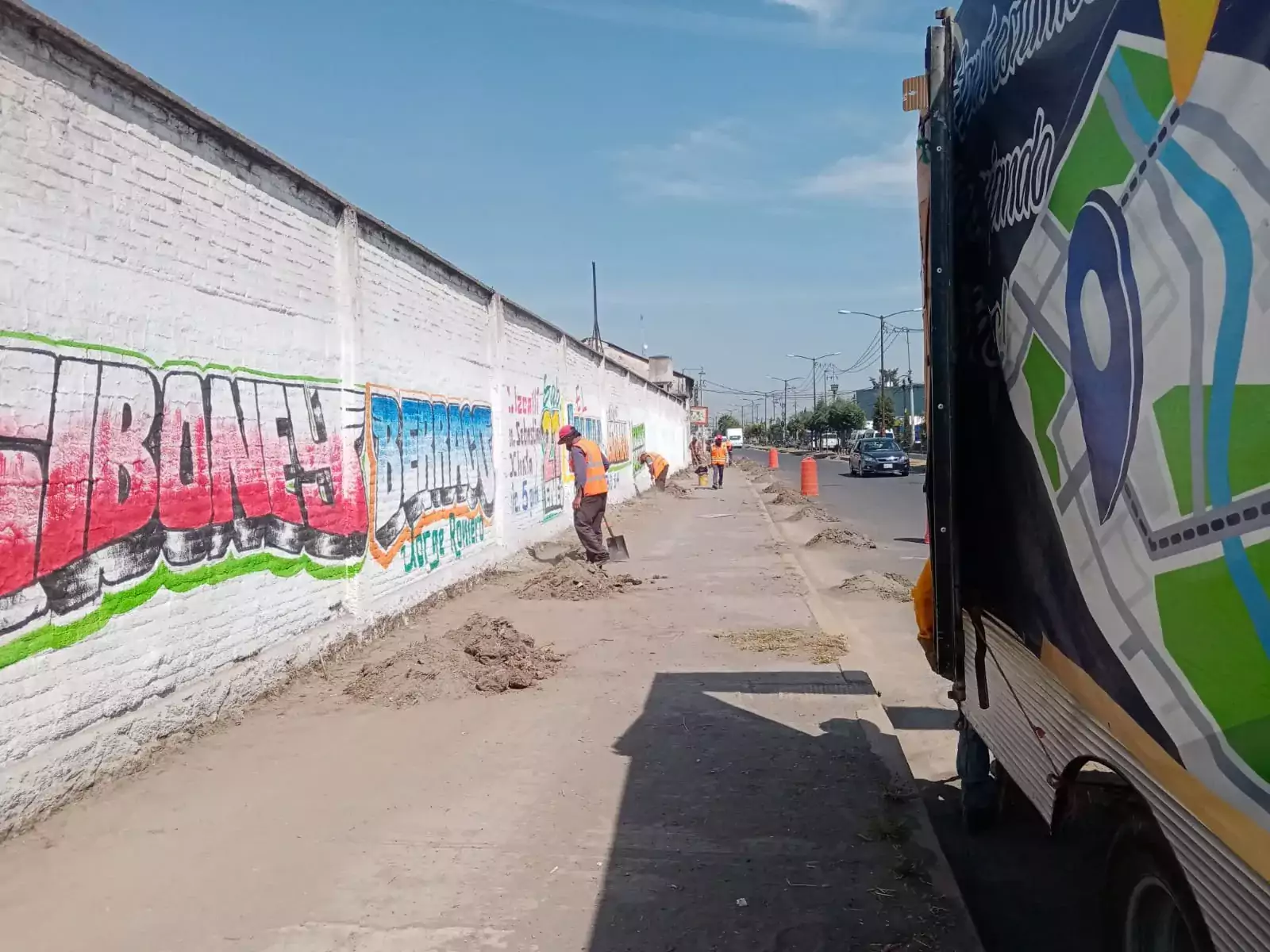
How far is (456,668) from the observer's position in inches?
273

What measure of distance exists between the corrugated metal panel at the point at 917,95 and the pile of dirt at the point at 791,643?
14.7 ft

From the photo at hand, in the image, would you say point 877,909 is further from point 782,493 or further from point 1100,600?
point 782,493

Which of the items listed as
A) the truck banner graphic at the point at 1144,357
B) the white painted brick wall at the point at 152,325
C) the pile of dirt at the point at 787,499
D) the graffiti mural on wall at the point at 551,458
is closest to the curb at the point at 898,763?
the truck banner graphic at the point at 1144,357

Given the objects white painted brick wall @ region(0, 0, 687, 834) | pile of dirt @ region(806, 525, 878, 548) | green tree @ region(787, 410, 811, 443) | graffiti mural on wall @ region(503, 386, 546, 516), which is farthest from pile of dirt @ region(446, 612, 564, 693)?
green tree @ region(787, 410, 811, 443)

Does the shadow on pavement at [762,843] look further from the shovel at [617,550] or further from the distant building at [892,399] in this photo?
the distant building at [892,399]

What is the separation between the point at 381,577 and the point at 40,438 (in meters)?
4.12

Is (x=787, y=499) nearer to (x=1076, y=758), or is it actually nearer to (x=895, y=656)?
(x=895, y=656)

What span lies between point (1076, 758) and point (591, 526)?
390 inches

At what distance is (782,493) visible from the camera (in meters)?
25.2

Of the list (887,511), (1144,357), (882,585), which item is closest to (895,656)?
(882,585)

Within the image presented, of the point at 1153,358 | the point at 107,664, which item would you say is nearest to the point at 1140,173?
the point at 1153,358

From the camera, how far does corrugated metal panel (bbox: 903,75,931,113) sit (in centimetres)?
370

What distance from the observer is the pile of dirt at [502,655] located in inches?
267

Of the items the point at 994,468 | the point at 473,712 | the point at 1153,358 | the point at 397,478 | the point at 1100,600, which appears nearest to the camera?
the point at 1153,358
